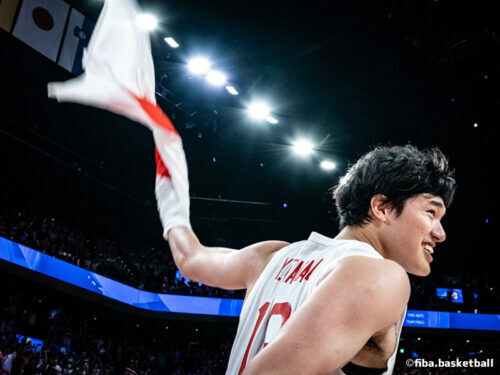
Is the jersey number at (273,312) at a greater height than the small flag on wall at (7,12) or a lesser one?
lesser

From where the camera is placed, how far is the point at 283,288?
126 cm

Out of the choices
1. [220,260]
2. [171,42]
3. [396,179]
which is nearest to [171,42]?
[171,42]

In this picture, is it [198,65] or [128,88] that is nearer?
[128,88]

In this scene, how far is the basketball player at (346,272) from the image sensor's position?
3.02 ft

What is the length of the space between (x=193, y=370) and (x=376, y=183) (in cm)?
1857

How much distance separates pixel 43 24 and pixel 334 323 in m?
9.93

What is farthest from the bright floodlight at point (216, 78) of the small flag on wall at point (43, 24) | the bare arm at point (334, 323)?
the bare arm at point (334, 323)

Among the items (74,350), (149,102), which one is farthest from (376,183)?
(74,350)

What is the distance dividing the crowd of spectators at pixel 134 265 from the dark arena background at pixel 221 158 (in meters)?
0.08

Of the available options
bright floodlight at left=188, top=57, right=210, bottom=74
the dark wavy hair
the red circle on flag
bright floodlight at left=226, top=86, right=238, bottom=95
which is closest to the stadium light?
→ bright floodlight at left=188, top=57, right=210, bottom=74

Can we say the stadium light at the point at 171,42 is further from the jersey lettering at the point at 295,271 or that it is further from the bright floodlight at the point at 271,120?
the jersey lettering at the point at 295,271

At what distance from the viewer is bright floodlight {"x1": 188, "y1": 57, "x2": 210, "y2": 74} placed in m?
11.7

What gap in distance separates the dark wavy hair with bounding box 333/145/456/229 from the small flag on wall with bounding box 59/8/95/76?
9205mm

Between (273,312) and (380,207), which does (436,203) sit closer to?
(380,207)
